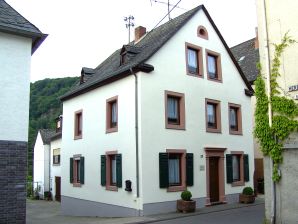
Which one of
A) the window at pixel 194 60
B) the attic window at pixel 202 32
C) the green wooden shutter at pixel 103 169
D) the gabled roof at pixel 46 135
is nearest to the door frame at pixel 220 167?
the window at pixel 194 60

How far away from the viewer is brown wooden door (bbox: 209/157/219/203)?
20375 millimetres

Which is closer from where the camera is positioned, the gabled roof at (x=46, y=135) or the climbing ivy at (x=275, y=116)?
the climbing ivy at (x=275, y=116)

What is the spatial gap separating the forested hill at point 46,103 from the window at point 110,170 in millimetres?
36611

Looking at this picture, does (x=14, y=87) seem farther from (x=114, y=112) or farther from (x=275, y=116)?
(x=275, y=116)

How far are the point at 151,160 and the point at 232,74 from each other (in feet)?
26.5

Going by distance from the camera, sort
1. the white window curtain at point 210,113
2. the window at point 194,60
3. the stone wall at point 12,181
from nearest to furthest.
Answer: the stone wall at point 12,181 < the window at point 194,60 < the white window curtain at point 210,113

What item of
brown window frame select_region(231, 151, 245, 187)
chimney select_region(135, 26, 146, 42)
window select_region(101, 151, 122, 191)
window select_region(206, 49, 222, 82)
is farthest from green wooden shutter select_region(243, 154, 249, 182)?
chimney select_region(135, 26, 146, 42)

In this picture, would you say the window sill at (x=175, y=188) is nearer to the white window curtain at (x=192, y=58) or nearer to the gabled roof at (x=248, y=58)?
the white window curtain at (x=192, y=58)

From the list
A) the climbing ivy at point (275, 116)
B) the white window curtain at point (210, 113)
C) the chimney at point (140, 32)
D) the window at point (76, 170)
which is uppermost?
the chimney at point (140, 32)

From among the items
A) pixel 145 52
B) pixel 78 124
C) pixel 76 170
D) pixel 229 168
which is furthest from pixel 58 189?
pixel 145 52

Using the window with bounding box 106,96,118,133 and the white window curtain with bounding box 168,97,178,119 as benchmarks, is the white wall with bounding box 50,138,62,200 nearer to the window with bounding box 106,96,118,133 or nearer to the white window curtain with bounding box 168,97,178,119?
the window with bounding box 106,96,118,133

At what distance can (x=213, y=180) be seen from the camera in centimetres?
2061

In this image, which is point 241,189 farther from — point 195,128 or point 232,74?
point 232,74

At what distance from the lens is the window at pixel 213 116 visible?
68.5ft
